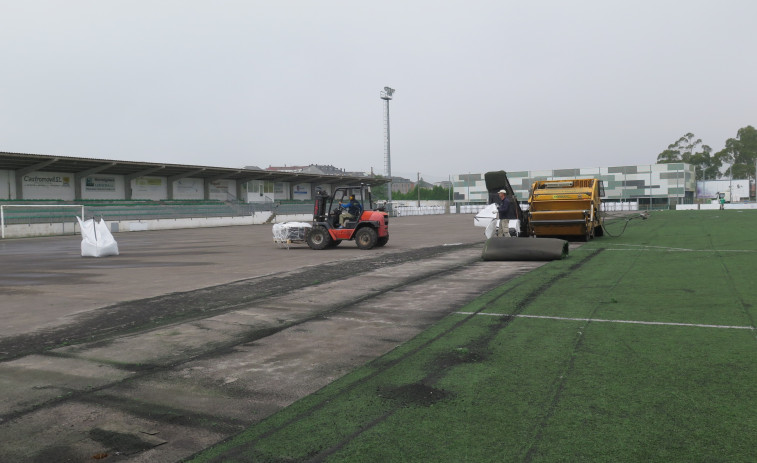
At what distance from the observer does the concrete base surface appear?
370 cm

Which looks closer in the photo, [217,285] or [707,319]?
[707,319]

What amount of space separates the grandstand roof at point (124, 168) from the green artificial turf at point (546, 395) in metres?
36.4

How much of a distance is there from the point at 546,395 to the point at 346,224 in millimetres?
14284

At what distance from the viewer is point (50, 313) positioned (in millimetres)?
7707

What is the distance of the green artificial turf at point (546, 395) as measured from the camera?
3.21m

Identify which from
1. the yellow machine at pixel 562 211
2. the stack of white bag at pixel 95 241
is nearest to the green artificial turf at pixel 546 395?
the yellow machine at pixel 562 211

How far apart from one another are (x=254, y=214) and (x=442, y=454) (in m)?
48.6

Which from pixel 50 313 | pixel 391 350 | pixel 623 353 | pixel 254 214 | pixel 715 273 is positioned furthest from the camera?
pixel 254 214

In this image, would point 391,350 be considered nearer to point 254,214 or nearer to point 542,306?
point 542,306

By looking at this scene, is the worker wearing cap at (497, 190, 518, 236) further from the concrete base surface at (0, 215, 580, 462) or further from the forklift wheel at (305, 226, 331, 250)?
the forklift wheel at (305, 226, 331, 250)

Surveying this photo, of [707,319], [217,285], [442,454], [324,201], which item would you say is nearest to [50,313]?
[217,285]

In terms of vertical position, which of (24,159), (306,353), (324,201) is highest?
(24,159)

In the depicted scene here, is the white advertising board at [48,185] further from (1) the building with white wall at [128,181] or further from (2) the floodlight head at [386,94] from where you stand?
(2) the floodlight head at [386,94]

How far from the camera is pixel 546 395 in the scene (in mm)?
4008
